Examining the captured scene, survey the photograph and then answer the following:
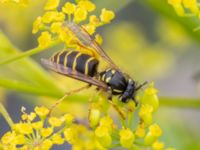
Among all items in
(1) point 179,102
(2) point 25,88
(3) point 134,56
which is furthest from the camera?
(3) point 134,56

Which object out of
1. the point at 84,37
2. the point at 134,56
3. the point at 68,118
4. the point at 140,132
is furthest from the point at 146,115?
the point at 134,56

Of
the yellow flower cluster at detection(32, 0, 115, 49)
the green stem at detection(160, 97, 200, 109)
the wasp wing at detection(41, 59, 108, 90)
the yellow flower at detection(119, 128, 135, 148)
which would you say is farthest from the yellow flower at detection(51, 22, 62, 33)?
the green stem at detection(160, 97, 200, 109)

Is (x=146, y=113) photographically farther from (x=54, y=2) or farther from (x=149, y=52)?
(x=149, y=52)

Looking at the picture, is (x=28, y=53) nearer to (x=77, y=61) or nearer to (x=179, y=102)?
(x=77, y=61)

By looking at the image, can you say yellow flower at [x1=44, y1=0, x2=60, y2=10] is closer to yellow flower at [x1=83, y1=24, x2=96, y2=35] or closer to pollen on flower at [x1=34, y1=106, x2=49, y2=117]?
yellow flower at [x1=83, y1=24, x2=96, y2=35]

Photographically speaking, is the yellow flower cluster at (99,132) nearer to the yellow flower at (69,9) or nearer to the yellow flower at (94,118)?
the yellow flower at (94,118)

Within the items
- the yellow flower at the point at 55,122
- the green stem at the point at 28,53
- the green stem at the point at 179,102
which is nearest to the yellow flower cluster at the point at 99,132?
the yellow flower at the point at 55,122

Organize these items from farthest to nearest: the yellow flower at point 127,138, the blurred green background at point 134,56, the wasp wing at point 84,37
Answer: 1. the blurred green background at point 134,56
2. the wasp wing at point 84,37
3. the yellow flower at point 127,138
